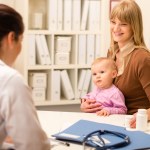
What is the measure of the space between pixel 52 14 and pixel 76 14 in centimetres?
26

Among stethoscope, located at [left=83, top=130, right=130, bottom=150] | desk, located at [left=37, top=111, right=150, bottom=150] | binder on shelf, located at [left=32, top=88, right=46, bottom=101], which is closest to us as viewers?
stethoscope, located at [left=83, top=130, right=130, bottom=150]

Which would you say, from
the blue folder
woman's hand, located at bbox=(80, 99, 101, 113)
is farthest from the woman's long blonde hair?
the blue folder

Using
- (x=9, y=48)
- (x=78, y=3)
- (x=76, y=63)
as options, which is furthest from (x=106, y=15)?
(x=9, y=48)

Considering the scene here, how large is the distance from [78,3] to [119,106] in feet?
5.56

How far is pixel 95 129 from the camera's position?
1921mm

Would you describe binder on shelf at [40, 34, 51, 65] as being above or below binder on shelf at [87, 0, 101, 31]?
below

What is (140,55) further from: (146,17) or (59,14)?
(146,17)

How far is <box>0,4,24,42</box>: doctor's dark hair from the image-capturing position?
137 cm

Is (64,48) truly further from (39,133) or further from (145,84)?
(39,133)

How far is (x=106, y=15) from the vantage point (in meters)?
3.94

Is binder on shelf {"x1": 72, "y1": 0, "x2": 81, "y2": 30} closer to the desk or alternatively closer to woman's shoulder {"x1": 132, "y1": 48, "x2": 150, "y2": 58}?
woman's shoulder {"x1": 132, "y1": 48, "x2": 150, "y2": 58}

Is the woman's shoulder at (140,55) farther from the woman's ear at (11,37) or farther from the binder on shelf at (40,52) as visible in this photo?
the binder on shelf at (40,52)

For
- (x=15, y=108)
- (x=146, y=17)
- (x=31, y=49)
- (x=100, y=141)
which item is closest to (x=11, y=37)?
(x=15, y=108)

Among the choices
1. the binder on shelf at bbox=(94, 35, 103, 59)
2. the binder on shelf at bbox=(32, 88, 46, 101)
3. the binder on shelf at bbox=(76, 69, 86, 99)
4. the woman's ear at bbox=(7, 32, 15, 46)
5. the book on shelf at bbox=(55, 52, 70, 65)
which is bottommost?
the binder on shelf at bbox=(32, 88, 46, 101)
